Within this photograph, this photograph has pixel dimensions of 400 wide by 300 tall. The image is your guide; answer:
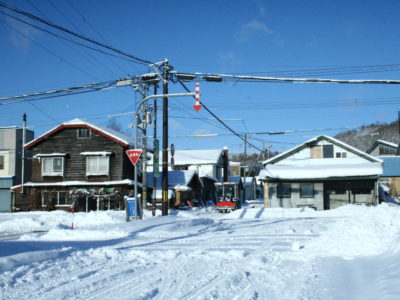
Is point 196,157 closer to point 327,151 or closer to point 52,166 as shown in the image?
point 327,151

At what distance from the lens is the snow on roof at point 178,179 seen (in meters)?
42.6

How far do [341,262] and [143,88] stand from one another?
18.9 meters

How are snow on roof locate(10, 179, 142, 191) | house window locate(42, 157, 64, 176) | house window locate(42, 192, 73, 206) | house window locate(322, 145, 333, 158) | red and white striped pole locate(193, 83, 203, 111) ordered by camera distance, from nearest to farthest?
red and white striped pole locate(193, 83, 203, 111)
snow on roof locate(10, 179, 142, 191)
house window locate(42, 192, 73, 206)
house window locate(42, 157, 64, 176)
house window locate(322, 145, 333, 158)

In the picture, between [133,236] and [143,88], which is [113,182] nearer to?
[143,88]

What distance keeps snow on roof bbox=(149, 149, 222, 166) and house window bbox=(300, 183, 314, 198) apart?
66.4 ft

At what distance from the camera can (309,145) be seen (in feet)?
128

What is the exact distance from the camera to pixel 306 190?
3672cm

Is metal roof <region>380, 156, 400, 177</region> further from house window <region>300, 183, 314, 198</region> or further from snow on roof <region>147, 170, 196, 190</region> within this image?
snow on roof <region>147, 170, 196, 190</region>

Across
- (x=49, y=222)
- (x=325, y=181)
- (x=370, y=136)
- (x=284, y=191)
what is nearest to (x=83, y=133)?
(x=49, y=222)

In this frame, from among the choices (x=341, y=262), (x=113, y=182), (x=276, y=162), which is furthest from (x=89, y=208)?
(x=341, y=262)

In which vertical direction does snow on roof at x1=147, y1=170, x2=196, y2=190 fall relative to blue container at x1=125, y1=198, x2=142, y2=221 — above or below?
above

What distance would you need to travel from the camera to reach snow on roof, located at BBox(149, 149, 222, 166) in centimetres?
5524

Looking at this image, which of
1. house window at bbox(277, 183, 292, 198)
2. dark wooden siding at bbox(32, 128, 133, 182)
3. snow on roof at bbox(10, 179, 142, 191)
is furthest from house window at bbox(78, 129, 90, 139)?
house window at bbox(277, 183, 292, 198)

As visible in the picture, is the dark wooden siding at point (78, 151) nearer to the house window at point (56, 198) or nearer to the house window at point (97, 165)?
the house window at point (97, 165)
